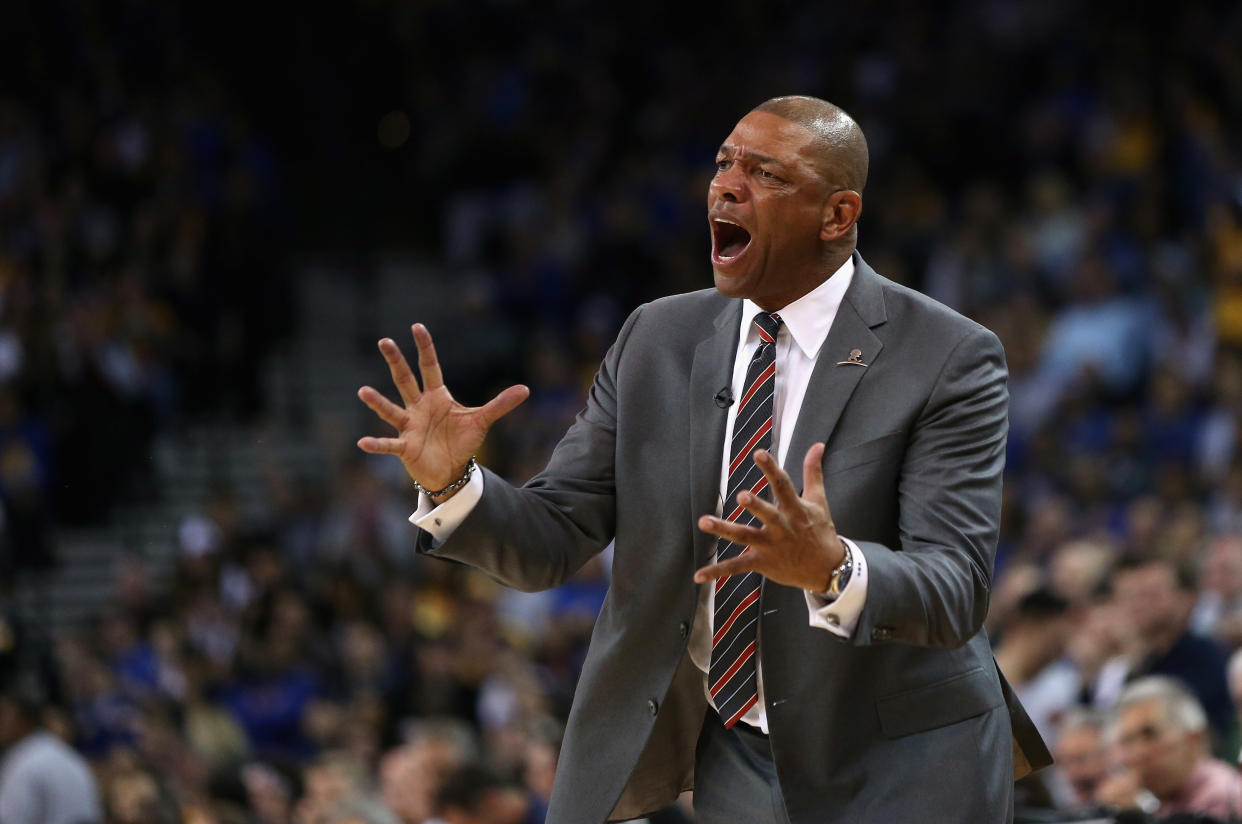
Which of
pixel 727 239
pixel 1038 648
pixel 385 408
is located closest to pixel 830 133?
pixel 727 239

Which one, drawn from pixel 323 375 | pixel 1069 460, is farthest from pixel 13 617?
pixel 1069 460

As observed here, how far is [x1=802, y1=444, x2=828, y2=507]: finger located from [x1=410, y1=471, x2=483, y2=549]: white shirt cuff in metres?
0.64

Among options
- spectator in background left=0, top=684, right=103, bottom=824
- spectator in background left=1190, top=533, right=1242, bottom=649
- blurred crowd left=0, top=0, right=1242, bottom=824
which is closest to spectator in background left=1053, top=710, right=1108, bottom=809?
blurred crowd left=0, top=0, right=1242, bottom=824

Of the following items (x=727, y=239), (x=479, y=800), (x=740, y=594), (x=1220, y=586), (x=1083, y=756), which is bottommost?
(x=1220, y=586)

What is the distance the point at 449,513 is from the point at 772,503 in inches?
22.6

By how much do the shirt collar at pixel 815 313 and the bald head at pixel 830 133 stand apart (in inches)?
7.0

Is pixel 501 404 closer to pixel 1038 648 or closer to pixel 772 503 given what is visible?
pixel 772 503

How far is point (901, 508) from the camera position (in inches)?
117

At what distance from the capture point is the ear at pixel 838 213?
10.3ft

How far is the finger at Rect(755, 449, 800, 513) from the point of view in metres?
2.59

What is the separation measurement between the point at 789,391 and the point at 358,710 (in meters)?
6.12

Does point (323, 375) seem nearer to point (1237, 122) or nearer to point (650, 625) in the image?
point (1237, 122)

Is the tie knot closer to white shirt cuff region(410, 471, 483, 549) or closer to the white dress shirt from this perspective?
the white dress shirt

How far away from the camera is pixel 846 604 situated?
106 inches
